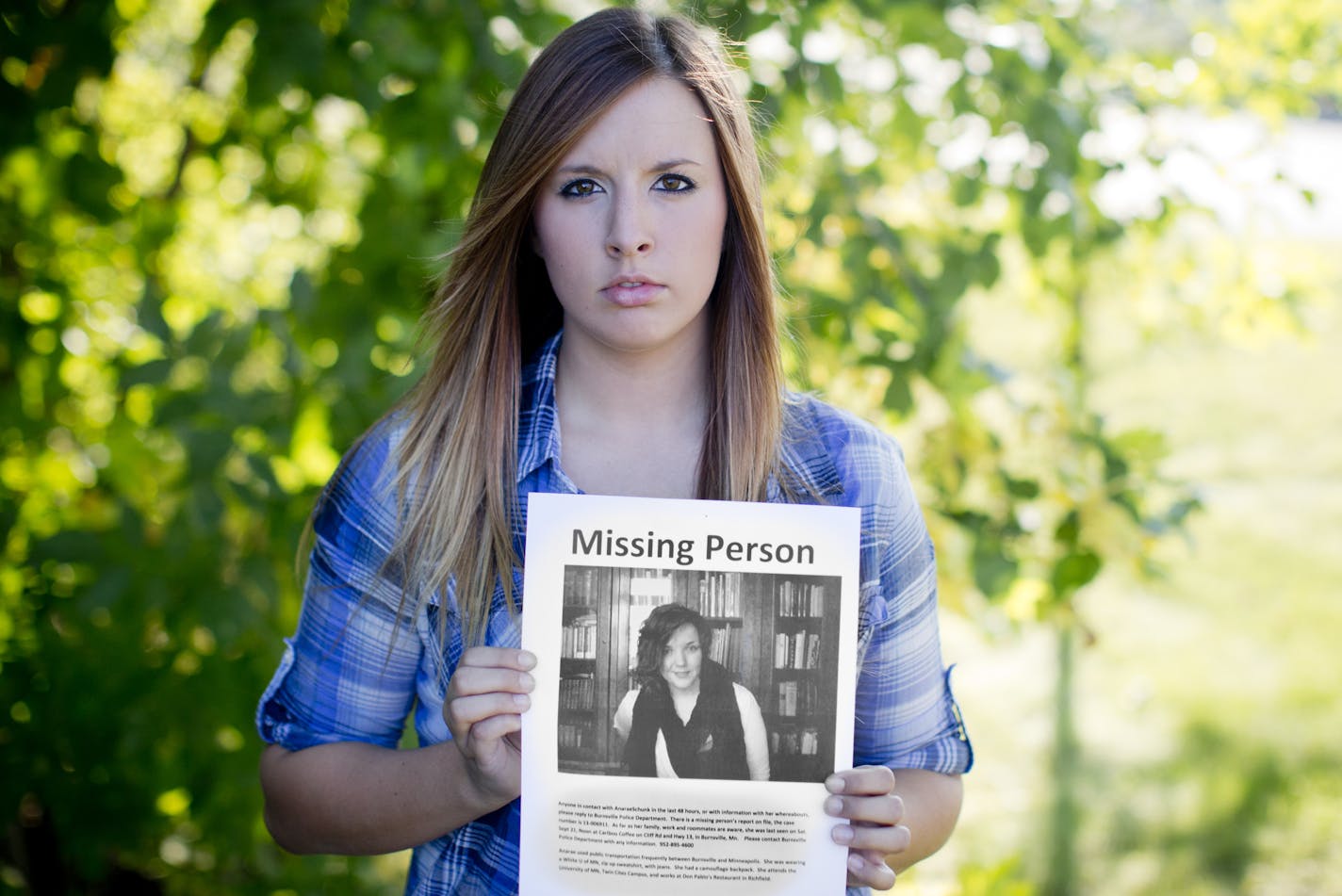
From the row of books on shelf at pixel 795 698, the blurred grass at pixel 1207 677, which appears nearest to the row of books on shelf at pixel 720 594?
the row of books on shelf at pixel 795 698

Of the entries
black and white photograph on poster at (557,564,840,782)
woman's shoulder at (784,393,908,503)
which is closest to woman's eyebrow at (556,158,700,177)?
woman's shoulder at (784,393,908,503)

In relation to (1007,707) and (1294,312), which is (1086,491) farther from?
(1007,707)

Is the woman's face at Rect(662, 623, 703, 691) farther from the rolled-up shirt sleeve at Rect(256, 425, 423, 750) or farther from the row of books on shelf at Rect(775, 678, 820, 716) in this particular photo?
the rolled-up shirt sleeve at Rect(256, 425, 423, 750)

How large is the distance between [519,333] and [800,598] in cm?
65

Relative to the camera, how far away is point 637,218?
57.5 inches

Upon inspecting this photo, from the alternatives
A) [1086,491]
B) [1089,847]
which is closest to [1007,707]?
[1089,847]

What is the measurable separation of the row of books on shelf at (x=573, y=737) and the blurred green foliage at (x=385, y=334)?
1.05 metres

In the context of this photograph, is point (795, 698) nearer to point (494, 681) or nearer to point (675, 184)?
point (494, 681)

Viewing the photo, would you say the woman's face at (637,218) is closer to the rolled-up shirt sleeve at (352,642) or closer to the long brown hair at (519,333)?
the long brown hair at (519,333)

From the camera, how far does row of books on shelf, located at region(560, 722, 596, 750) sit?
135cm

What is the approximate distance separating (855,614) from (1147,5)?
8.86 feet

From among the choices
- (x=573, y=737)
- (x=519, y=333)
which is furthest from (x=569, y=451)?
(x=573, y=737)

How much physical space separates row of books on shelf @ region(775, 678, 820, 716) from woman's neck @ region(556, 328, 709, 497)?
0.36 m

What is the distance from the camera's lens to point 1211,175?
2805 mm
